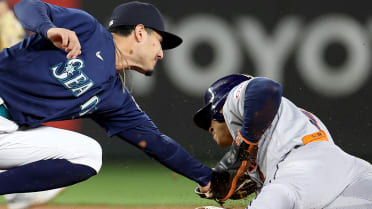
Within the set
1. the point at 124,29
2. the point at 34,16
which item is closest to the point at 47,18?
the point at 34,16

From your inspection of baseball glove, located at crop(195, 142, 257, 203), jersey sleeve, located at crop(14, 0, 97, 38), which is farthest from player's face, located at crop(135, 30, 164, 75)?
baseball glove, located at crop(195, 142, 257, 203)

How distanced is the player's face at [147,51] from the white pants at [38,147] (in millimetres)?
506

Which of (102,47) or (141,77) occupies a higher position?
(102,47)

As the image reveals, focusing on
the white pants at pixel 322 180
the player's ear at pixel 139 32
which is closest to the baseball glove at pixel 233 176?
the white pants at pixel 322 180

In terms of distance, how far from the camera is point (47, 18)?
2.55 m

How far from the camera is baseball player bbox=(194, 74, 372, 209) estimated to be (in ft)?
7.77

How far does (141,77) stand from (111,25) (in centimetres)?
324

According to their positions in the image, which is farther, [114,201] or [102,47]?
[114,201]

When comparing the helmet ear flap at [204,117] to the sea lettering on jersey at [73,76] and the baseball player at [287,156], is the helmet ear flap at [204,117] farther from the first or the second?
the sea lettering on jersey at [73,76]

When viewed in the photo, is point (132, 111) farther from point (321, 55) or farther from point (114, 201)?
point (321, 55)

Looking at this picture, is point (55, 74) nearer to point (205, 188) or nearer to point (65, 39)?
point (65, 39)

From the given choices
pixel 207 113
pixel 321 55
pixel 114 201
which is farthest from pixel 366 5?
pixel 207 113

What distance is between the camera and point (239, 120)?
8.82 feet

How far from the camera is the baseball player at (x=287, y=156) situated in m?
2.37
